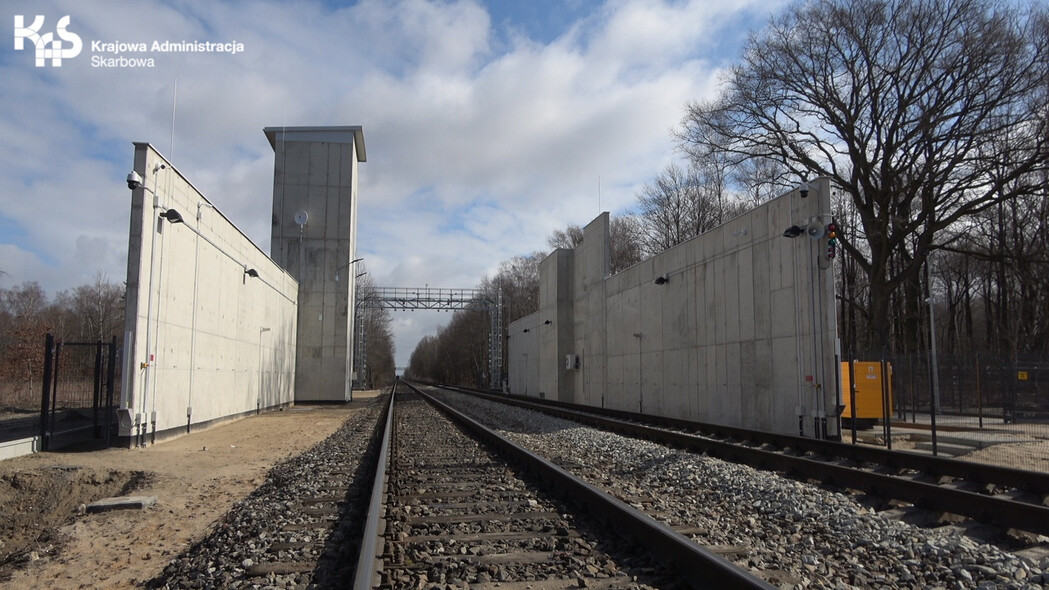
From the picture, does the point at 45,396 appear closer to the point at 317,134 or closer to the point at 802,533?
the point at 802,533

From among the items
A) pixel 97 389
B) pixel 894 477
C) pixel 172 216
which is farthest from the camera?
pixel 172 216

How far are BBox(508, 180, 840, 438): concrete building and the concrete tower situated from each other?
14.1 metres

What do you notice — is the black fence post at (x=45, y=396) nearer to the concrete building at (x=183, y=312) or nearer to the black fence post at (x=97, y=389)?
the black fence post at (x=97, y=389)

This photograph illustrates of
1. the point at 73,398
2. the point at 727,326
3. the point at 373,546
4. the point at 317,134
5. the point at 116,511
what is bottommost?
the point at 116,511

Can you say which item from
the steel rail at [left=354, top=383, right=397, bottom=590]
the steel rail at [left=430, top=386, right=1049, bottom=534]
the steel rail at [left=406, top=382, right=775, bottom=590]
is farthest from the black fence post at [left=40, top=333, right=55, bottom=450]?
the steel rail at [left=430, top=386, right=1049, bottom=534]

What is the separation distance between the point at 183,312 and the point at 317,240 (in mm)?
21039

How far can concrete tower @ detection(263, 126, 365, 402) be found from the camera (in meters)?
36.8

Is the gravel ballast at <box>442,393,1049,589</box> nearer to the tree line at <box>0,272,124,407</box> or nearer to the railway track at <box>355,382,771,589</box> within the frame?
the railway track at <box>355,382,771,589</box>

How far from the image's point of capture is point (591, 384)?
102 ft

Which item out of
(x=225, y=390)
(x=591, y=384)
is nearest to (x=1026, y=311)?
(x=591, y=384)

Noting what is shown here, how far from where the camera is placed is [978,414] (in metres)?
18.7

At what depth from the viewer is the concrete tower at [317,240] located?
36.8 m

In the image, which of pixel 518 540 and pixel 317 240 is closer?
pixel 518 540

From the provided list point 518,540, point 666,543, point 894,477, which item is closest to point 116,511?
point 518,540
